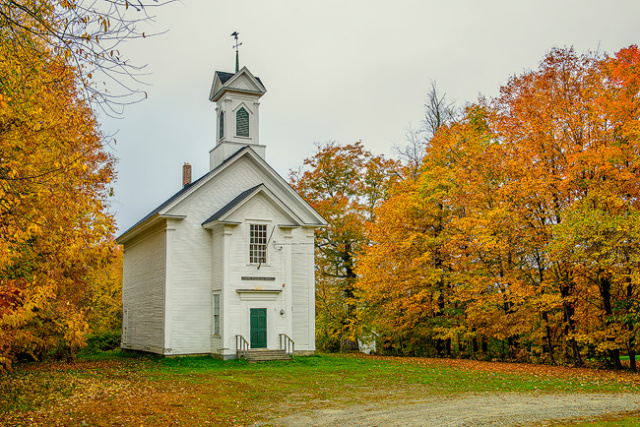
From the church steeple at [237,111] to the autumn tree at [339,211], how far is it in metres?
7.38

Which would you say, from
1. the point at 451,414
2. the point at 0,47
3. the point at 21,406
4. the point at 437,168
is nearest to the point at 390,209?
the point at 437,168

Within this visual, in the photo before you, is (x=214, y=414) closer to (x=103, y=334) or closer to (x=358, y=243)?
(x=358, y=243)

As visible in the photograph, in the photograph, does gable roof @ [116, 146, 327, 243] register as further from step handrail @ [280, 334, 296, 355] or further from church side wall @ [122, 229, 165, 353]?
step handrail @ [280, 334, 296, 355]

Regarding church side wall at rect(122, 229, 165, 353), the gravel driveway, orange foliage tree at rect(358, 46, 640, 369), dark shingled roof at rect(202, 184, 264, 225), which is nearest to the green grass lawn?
the gravel driveway

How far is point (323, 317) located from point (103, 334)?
13305 mm

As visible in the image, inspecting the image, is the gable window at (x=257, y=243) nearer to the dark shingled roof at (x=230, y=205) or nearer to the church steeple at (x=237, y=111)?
the dark shingled roof at (x=230, y=205)

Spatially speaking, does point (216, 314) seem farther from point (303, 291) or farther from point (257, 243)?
point (303, 291)

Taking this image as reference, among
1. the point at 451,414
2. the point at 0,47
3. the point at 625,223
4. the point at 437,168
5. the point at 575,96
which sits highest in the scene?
the point at 575,96

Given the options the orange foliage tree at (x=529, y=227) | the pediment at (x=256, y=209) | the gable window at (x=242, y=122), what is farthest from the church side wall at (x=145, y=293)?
the orange foliage tree at (x=529, y=227)

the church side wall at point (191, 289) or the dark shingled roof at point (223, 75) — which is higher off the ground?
the dark shingled roof at point (223, 75)

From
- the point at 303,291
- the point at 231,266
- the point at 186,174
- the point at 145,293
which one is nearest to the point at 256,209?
the point at 231,266

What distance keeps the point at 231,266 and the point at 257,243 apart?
60.6 inches

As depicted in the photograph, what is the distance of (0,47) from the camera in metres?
8.96

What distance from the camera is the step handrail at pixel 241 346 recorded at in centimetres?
2306
